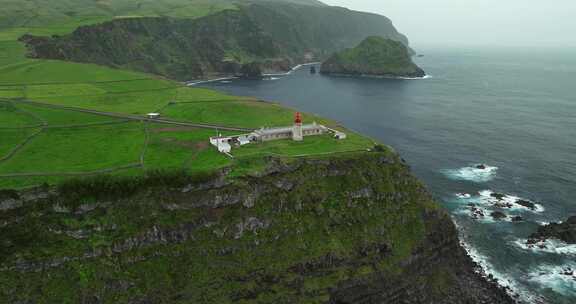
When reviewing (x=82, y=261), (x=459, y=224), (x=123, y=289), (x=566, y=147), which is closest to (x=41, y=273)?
(x=82, y=261)

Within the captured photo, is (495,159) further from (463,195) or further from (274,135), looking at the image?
(274,135)

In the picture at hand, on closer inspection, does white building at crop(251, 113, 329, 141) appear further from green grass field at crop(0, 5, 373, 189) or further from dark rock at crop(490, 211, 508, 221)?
dark rock at crop(490, 211, 508, 221)

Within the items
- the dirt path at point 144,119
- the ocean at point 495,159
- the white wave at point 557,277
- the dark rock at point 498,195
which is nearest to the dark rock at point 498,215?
the ocean at point 495,159

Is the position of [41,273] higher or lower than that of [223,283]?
higher

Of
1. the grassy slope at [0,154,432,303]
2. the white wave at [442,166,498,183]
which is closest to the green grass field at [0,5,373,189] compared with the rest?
the grassy slope at [0,154,432,303]

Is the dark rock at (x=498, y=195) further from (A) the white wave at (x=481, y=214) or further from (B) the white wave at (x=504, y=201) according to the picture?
(A) the white wave at (x=481, y=214)

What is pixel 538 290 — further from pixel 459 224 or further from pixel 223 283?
pixel 223 283

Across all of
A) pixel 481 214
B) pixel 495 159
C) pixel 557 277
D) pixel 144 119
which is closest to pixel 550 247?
pixel 557 277
